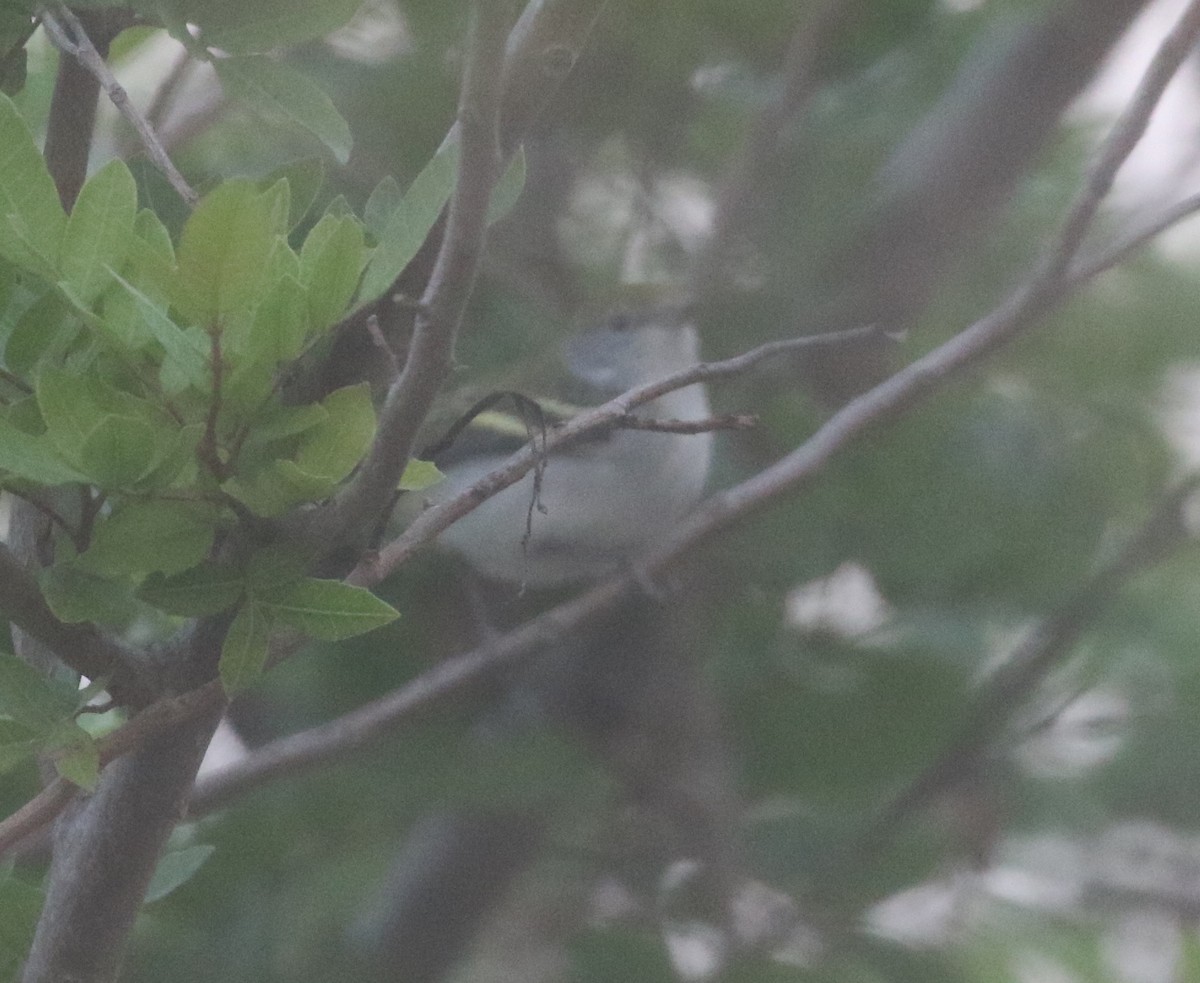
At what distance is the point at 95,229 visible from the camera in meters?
0.36

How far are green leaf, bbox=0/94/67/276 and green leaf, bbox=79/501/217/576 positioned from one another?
6cm

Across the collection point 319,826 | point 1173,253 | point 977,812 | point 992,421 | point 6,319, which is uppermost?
point 1173,253

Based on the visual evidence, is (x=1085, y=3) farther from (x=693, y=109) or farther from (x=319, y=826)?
(x=319, y=826)

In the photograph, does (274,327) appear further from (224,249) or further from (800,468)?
(800,468)

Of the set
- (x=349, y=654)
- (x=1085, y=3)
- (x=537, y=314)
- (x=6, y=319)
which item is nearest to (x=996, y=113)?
(x=1085, y=3)

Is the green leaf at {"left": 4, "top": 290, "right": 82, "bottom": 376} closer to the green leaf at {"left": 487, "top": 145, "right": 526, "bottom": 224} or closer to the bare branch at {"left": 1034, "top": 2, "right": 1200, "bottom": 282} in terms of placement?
the green leaf at {"left": 487, "top": 145, "right": 526, "bottom": 224}

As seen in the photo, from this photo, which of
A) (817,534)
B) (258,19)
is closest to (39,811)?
(258,19)

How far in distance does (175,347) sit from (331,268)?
0.14 ft

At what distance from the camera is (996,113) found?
1.11 m

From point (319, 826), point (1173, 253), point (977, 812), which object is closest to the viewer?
point (319, 826)

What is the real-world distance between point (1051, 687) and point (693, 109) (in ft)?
1.48

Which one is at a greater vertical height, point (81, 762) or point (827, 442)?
point (827, 442)

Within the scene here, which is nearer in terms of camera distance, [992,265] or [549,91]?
[549,91]

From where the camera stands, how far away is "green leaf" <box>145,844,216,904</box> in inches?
19.5
